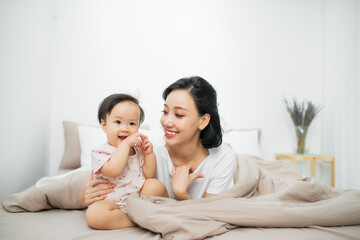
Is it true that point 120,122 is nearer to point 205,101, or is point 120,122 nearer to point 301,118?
point 205,101

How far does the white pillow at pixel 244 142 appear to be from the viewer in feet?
7.90

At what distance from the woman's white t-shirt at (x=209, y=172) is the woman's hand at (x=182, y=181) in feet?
0.24

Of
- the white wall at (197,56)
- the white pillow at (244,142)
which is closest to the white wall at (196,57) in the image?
the white wall at (197,56)

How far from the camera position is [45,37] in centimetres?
Result: 248

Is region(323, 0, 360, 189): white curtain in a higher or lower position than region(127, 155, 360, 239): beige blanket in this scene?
higher

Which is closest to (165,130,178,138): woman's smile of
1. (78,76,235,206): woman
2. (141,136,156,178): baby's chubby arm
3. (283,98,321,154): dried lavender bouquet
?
(78,76,235,206): woman

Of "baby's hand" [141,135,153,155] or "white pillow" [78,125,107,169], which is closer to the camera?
"baby's hand" [141,135,153,155]

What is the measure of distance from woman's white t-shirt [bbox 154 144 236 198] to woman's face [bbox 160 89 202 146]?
0.16 m

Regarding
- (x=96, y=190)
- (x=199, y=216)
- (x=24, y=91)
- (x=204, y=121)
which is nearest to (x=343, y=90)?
(x=204, y=121)

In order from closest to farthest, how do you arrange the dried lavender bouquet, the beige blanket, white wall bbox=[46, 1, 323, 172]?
the beige blanket, white wall bbox=[46, 1, 323, 172], the dried lavender bouquet

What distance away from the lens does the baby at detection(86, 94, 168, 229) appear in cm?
107

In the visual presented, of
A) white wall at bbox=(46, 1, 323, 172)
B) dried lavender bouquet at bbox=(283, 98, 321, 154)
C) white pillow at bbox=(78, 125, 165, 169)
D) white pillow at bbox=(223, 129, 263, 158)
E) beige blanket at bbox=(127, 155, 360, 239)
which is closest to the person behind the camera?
beige blanket at bbox=(127, 155, 360, 239)

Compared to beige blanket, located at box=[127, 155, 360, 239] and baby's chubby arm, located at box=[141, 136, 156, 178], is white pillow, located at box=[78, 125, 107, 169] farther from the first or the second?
beige blanket, located at box=[127, 155, 360, 239]

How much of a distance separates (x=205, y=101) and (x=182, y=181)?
0.44 meters
